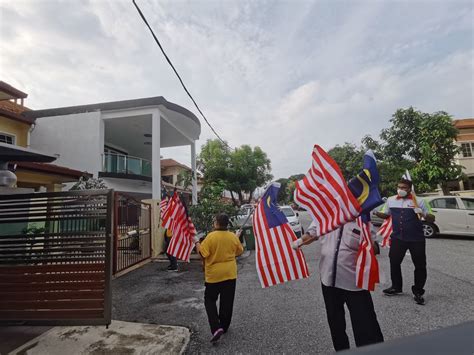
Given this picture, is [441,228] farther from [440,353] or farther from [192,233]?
[440,353]

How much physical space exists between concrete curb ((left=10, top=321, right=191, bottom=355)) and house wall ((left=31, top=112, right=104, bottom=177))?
873 centimetres

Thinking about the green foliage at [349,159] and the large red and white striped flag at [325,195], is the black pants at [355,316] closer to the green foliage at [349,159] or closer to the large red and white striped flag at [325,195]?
the large red and white striped flag at [325,195]

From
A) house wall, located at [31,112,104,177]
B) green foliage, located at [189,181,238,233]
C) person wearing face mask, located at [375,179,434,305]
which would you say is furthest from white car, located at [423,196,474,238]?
house wall, located at [31,112,104,177]

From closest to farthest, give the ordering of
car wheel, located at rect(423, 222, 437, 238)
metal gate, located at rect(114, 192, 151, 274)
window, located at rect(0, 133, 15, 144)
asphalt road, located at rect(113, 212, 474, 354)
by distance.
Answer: asphalt road, located at rect(113, 212, 474, 354) < metal gate, located at rect(114, 192, 151, 274) < car wheel, located at rect(423, 222, 437, 238) < window, located at rect(0, 133, 15, 144)

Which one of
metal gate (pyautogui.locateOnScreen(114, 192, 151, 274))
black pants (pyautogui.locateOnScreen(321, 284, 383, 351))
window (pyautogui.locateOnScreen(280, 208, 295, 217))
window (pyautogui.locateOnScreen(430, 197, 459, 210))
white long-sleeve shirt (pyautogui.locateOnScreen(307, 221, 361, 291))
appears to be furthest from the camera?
window (pyautogui.locateOnScreen(280, 208, 295, 217))

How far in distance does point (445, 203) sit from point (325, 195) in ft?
34.0

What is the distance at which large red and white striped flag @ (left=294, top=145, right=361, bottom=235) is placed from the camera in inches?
81.6

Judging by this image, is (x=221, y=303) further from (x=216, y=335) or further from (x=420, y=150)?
(x=420, y=150)

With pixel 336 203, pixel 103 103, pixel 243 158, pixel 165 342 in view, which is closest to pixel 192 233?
pixel 165 342

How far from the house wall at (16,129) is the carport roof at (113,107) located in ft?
2.62

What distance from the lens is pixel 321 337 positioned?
3154mm

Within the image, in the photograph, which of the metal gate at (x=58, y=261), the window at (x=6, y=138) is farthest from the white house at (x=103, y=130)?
the metal gate at (x=58, y=261)

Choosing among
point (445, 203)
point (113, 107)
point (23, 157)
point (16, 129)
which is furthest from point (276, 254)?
point (16, 129)

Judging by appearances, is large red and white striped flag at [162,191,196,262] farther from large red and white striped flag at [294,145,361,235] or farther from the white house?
the white house
